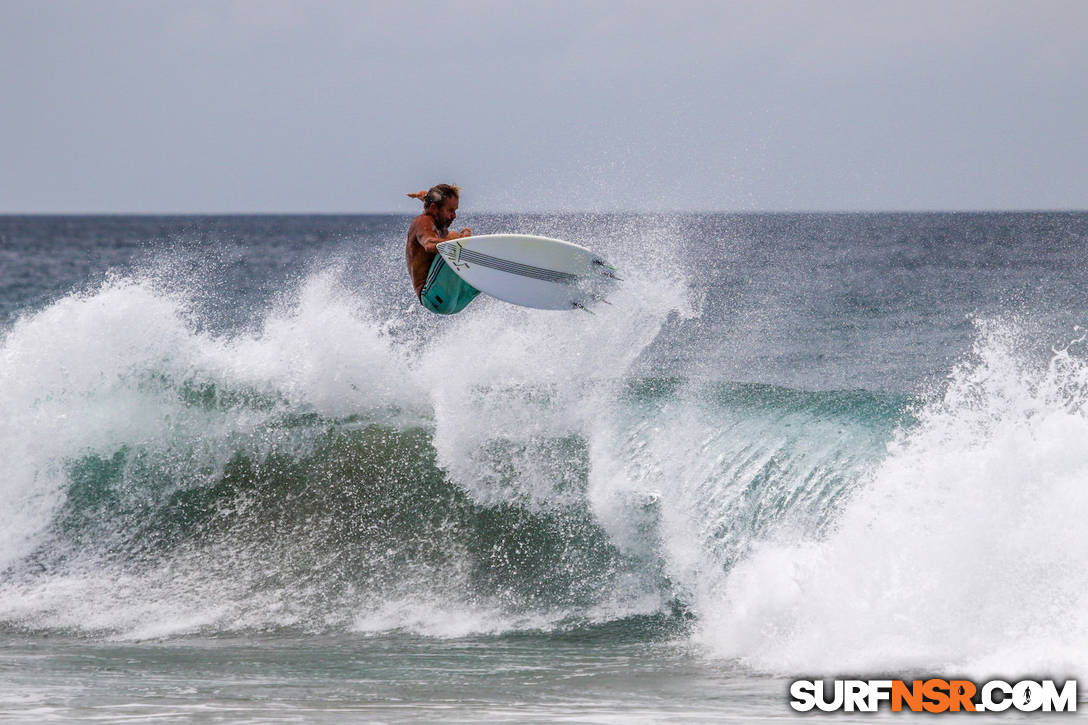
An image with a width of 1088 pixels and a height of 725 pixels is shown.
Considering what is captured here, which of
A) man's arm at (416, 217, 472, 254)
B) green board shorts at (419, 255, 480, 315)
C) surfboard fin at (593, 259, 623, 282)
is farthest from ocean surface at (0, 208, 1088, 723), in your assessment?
man's arm at (416, 217, 472, 254)

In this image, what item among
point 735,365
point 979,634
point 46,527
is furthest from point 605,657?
point 735,365

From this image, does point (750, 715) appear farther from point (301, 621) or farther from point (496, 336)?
point (496, 336)

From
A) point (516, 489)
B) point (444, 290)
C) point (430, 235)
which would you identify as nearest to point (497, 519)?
point (516, 489)

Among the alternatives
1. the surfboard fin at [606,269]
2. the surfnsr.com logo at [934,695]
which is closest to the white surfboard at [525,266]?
the surfboard fin at [606,269]

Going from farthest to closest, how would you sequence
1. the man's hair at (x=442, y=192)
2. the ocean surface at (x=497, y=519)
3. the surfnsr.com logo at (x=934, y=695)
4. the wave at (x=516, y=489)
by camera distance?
the man's hair at (x=442, y=192)
the wave at (x=516, y=489)
the ocean surface at (x=497, y=519)
the surfnsr.com logo at (x=934, y=695)

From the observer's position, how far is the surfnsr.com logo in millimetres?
5168

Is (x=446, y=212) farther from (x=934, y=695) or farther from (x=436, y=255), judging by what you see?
(x=934, y=695)

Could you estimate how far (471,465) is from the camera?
8.49 meters

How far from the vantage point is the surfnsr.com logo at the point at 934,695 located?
5168 mm

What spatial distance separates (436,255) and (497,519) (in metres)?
1.93

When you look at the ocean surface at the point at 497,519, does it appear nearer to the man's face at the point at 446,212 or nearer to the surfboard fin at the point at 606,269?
the surfboard fin at the point at 606,269

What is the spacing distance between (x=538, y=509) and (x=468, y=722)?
302 centimetres

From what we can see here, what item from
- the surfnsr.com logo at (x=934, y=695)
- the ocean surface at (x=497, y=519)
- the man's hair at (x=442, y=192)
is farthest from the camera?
the man's hair at (x=442, y=192)

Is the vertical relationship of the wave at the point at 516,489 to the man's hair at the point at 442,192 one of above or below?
below
